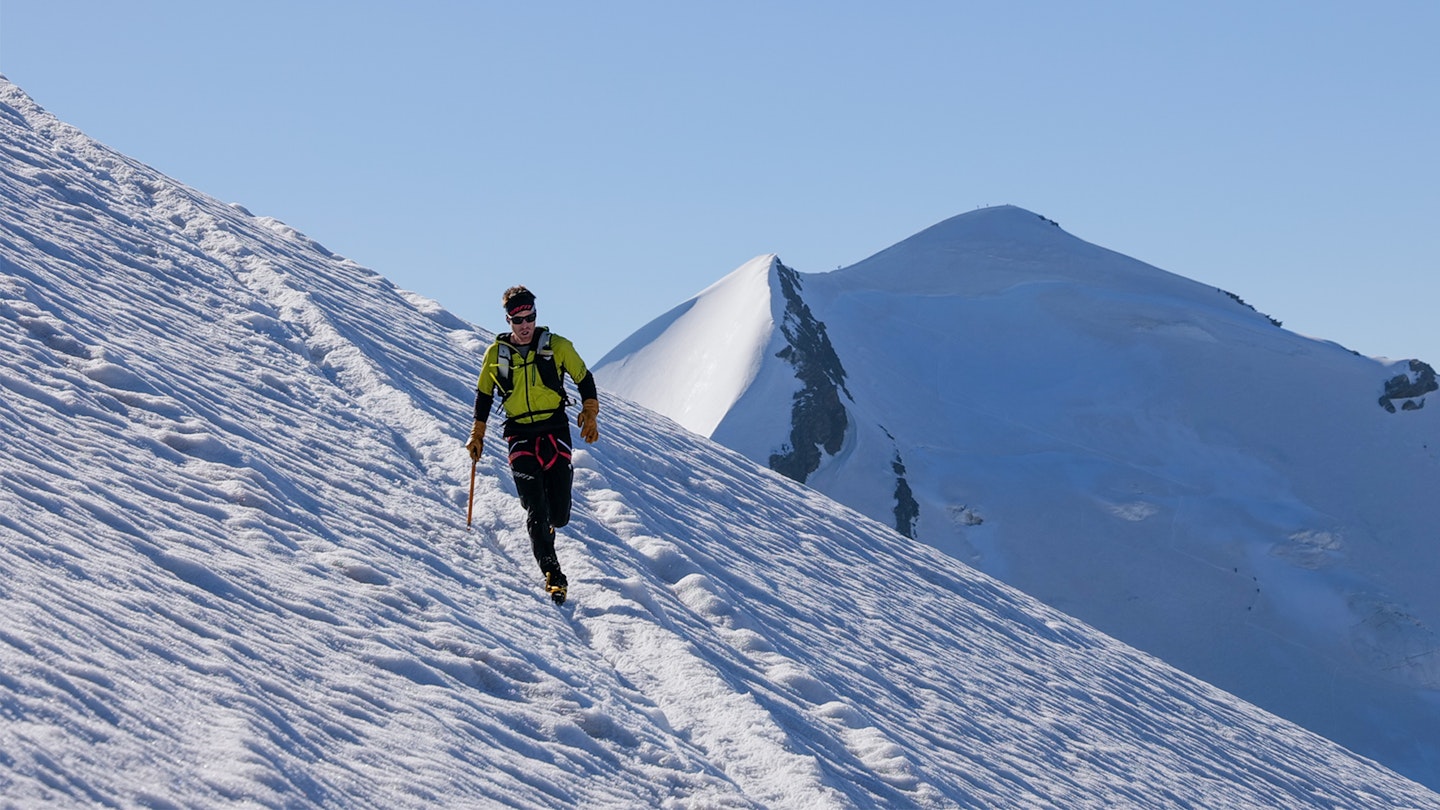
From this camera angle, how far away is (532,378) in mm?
8102

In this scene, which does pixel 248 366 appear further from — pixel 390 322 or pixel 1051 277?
pixel 1051 277

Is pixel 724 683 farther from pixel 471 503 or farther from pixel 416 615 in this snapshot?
pixel 471 503

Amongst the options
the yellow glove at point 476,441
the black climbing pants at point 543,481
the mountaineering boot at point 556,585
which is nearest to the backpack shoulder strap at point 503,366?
the black climbing pants at point 543,481

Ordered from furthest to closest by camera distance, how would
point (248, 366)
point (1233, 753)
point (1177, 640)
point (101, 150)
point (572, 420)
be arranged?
point (1177, 640)
point (101, 150)
point (572, 420)
point (1233, 753)
point (248, 366)

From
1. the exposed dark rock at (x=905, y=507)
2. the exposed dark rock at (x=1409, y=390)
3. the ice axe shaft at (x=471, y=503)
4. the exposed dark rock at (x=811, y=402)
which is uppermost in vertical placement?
the exposed dark rock at (x=1409, y=390)

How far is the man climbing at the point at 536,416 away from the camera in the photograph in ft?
26.4

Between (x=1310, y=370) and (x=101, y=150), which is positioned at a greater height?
(x=1310, y=370)

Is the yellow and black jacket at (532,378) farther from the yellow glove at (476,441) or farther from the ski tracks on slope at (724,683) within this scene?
the ski tracks on slope at (724,683)

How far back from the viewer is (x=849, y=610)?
11312mm

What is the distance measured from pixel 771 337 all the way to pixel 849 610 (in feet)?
138

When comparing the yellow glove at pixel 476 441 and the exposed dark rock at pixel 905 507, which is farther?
the exposed dark rock at pixel 905 507

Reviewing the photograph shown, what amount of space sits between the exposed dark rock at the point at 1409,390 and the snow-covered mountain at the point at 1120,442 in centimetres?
8

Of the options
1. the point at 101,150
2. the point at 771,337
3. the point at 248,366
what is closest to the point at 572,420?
the point at 248,366

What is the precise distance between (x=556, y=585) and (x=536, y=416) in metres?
0.93
